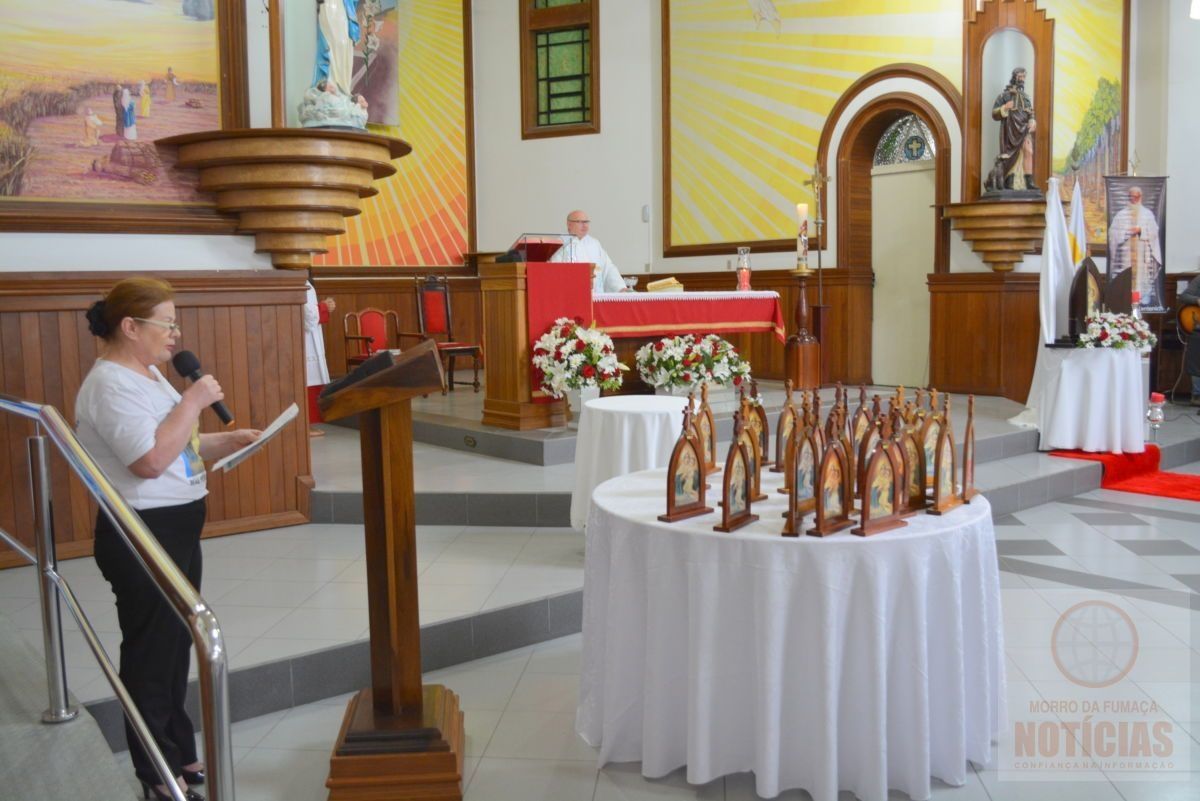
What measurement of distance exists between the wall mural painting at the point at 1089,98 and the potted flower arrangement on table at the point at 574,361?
5.25 meters

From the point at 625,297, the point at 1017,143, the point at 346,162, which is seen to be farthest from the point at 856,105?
the point at 346,162

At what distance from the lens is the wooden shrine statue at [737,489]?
8.95 ft

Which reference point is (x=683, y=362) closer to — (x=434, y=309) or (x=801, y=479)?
(x=434, y=309)

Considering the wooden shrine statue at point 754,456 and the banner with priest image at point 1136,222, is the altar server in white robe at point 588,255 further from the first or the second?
the wooden shrine statue at point 754,456

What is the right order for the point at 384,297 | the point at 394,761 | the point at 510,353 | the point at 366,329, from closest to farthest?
1. the point at 394,761
2. the point at 510,353
3. the point at 366,329
4. the point at 384,297

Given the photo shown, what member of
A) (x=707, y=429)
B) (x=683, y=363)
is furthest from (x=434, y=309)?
(x=707, y=429)

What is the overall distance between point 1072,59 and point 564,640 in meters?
8.16

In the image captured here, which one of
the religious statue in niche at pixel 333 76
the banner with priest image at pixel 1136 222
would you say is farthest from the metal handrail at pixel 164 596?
the banner with priest image at pixel 1136 222

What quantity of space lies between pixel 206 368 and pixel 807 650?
11.9ft

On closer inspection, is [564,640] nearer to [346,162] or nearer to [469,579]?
[469,579]

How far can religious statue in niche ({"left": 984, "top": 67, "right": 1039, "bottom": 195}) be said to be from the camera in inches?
346

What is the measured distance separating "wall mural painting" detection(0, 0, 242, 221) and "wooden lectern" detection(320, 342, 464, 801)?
9.68 ft

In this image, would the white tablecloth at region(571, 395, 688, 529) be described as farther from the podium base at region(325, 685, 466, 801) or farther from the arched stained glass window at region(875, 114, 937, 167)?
the arched stained glass window at region(875, 114, 937, 167)

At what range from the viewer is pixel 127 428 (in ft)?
8.68
